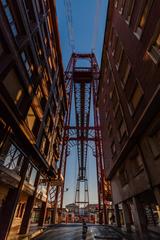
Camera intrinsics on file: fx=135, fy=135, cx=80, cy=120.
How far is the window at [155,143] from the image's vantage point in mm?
6568

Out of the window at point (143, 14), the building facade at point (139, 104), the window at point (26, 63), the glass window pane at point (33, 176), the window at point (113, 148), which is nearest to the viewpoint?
the building facade at point (139, 104)

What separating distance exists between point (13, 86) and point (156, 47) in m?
7.90

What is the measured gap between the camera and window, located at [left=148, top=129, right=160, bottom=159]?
657 cm

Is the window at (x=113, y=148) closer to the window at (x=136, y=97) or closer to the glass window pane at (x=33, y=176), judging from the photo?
the window at (x=136, y=97)

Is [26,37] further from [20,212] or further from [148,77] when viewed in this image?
[20,212]

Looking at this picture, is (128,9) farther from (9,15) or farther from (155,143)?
(155,143)

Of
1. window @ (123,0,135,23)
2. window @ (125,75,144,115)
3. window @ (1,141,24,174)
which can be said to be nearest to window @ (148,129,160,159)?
window @ (125,75,144,115)

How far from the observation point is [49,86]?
48.9 feet

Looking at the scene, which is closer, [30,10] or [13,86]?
[13,86]

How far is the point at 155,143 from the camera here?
6859 mm

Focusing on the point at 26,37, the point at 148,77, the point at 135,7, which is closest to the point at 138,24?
the point at 135,7

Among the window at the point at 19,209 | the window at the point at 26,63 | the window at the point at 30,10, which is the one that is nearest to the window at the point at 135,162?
the window at the point at 26,63

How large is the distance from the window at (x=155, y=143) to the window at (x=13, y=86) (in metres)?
7.94

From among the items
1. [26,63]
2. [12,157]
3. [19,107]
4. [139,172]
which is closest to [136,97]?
[139,172]
